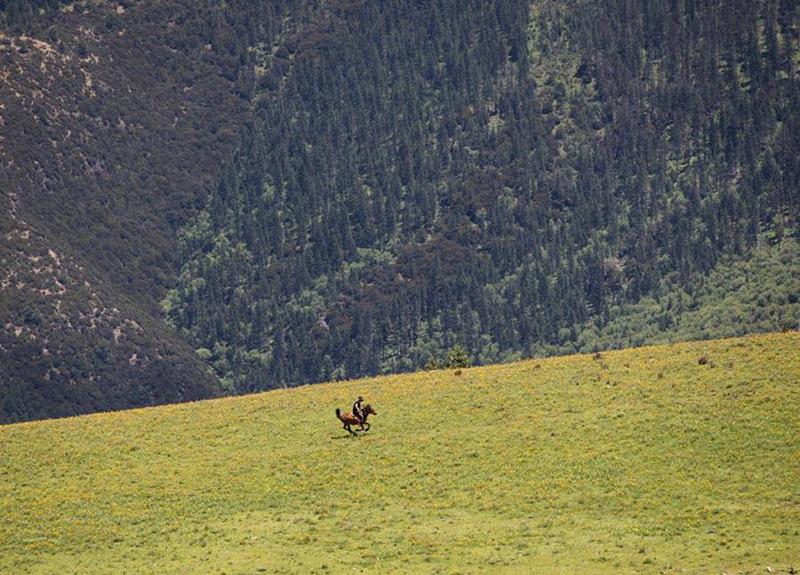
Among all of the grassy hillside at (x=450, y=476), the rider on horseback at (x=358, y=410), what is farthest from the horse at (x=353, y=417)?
the grassy hillside at (x=450, y=476)

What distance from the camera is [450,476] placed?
69375 millimetres

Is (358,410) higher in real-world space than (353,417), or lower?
higher

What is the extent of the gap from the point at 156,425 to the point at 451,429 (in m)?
14.8

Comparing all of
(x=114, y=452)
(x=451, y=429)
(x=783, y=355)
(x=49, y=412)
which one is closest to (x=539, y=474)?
(x=451, y=429)

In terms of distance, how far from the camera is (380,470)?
70.6 meters

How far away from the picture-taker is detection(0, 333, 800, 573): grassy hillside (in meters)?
60.6

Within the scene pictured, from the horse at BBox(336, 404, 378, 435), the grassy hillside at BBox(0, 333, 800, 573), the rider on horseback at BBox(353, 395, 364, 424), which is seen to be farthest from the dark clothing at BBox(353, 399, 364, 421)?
Answer: the grassy hillside at BBox(0, 333, 800, 573)

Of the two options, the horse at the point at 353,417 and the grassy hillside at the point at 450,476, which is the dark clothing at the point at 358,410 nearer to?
the horse at the point at 353,417

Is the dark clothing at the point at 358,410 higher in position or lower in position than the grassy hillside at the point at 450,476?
higher

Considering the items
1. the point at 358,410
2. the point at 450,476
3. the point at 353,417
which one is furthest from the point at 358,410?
the point at 450,476

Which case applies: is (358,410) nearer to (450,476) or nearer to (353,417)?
(353,417)

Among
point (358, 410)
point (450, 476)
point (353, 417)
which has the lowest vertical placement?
point (450, 476)

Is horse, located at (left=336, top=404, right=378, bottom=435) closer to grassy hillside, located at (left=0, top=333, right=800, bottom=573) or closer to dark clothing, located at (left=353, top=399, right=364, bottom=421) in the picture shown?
dark clothing, located at (left=353, top=399, right=364, bottom=421)

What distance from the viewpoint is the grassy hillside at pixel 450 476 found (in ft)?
199
